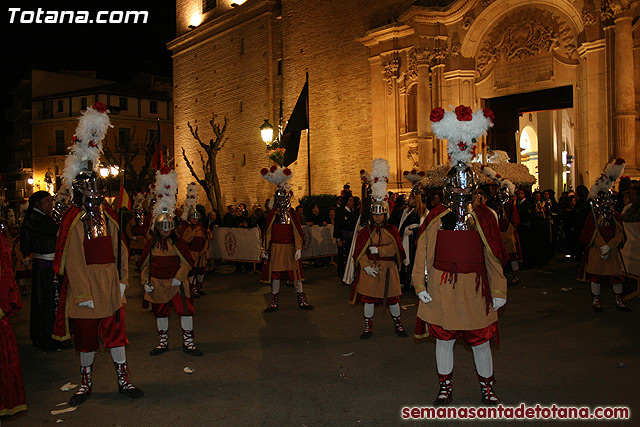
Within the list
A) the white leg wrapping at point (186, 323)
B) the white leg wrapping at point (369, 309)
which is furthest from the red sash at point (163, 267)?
the white leg wrapping at point (369, 309)

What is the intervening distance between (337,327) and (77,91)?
183 ft

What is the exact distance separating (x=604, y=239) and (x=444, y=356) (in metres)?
4.94

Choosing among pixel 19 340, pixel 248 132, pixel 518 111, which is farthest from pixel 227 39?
pixel 19 340

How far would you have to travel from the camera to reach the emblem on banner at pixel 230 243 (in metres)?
16.0

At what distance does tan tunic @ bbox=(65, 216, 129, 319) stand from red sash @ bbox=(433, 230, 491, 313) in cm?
328

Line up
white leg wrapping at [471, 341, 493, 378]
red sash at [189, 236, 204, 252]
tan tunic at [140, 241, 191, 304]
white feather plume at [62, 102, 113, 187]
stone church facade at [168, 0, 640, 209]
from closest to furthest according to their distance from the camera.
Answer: white leg wrapping at [471, 341, 493, 378]
white feather plume at [62, 102, 113, 187]
tan tunic at [140, 241, 191, 304]
red sash at [189, 236, 204, 252]
stone church facade at [168, 0, 640, 209]

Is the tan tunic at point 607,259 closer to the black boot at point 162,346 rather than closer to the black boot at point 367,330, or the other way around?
the black boot at point 367,330

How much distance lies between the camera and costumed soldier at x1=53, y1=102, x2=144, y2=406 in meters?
5.44

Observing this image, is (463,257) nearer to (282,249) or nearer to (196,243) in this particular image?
(282,249)

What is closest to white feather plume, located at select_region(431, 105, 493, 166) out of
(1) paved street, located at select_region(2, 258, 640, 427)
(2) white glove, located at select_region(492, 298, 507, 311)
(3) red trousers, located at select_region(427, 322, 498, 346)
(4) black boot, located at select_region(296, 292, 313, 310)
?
(2) white glove, located at select_region(492, 298, 507, 311)

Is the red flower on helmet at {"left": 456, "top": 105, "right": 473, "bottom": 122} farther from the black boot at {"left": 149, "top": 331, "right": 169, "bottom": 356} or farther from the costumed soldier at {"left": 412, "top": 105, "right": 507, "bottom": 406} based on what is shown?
the black boot at {"left": 149, "top": 331, "right": 169, "bottom": 356}

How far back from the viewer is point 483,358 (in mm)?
5027

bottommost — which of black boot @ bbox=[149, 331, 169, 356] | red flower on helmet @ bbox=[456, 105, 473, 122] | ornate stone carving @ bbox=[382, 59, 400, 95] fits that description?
black boot @ bbox=[149, 331, 169, 356]

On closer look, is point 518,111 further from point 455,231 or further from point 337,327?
point 455,231
